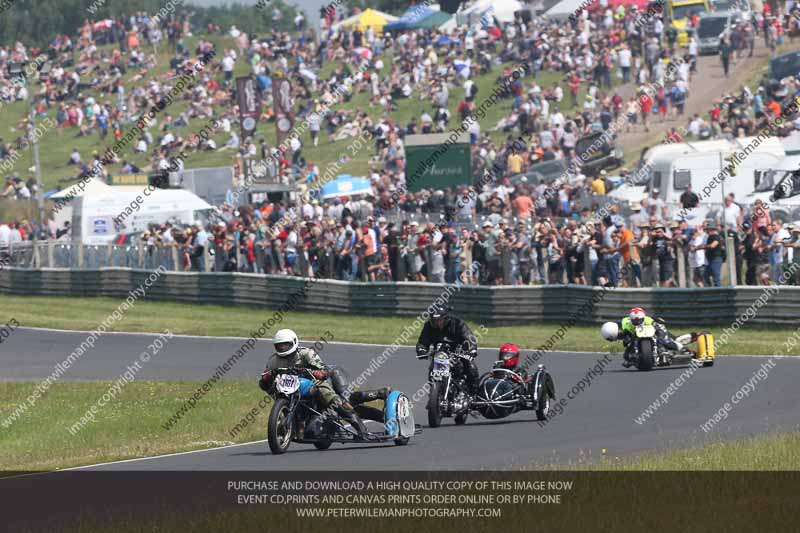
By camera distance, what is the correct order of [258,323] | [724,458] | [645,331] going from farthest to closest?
[258,323]
[645,331]
[724,458]

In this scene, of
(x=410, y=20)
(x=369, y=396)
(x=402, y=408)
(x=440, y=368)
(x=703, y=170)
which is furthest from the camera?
(x=410, y=20)

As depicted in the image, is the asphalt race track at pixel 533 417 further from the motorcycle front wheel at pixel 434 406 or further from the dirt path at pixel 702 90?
the dirt path at pixel 702 90

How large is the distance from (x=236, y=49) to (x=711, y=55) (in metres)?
25.0

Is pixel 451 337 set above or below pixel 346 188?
below

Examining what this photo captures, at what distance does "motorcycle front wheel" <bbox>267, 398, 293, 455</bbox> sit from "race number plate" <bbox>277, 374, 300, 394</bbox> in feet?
0.53

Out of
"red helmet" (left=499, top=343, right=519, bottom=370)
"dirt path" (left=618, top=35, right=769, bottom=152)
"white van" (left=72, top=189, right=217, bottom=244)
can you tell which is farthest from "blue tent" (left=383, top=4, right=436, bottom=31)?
"red helmet" (left=499, top=343, right=519, bottom=370)

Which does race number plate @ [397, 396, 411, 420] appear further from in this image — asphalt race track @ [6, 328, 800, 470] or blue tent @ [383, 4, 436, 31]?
blue tent @ [383, 4, 436, 31]

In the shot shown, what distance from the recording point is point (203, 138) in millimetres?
52656

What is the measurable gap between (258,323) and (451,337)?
14.9 metres

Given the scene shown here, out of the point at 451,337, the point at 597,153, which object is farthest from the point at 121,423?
the point at 597,153

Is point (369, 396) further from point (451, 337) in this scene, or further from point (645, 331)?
point (645, 331)

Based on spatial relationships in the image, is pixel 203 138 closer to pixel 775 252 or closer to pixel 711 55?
pixel 711 55

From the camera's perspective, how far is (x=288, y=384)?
543 inches
